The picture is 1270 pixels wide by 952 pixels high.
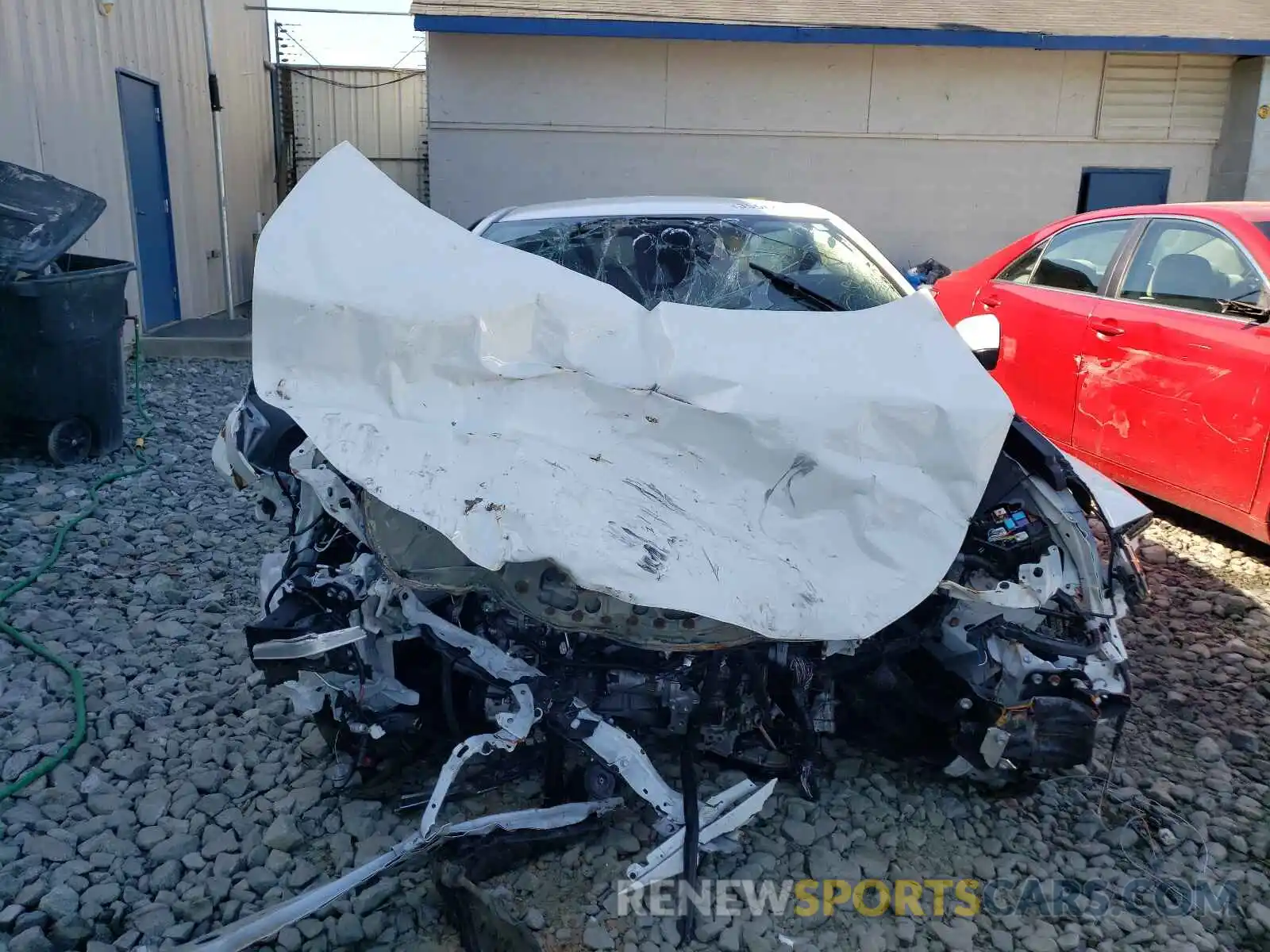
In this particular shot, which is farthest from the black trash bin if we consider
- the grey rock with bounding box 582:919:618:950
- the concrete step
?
the grey rock with bounding box 582:919:618:950

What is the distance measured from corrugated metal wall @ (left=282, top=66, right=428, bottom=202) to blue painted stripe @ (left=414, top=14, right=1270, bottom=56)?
173 inches

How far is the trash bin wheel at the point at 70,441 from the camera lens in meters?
5.39

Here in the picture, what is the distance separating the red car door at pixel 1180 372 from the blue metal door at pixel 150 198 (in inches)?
321

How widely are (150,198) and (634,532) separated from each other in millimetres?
9091

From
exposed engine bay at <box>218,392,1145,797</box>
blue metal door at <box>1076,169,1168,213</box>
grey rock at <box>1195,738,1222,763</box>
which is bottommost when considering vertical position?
grey rock at <box>1195,738,1222,763</box>

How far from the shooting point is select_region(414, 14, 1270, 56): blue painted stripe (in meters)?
9.69

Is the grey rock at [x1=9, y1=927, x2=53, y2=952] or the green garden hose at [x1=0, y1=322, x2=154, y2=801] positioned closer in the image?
the grey rock at [x1=9, y1=927, x2=53, y2=952]

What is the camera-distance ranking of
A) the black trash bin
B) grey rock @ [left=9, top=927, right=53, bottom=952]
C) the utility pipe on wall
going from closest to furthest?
grey rock @ [left=9, top=927, right=53, bottom=952], the black trash bin, the utility pipe on wall

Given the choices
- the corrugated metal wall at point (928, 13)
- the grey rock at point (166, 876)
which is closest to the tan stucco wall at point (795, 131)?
the corrugated metal wall at point (928, 13)

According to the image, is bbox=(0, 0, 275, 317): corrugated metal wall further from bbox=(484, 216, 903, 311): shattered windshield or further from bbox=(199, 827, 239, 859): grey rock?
bbox=(199, 827, 239, 859): grey rock

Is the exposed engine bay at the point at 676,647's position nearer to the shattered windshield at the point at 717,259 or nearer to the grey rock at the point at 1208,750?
the grey rock at the point at 1208,750

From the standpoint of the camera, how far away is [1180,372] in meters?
4.27

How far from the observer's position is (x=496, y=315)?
8.14 feet

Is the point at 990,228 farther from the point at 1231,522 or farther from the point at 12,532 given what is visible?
the point at 12,532
